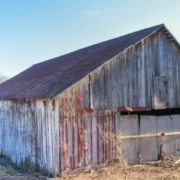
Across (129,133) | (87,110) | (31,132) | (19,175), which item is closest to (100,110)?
(87,110)

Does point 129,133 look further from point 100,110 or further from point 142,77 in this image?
point 142,77

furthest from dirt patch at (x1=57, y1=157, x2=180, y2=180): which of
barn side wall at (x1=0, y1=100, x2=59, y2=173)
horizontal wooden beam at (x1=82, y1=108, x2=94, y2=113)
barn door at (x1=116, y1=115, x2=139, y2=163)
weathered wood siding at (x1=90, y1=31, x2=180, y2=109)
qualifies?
→ weathered wood siding at (x1=90, y1=31, x2=180, y2=109)

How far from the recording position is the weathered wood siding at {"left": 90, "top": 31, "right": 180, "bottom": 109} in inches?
408

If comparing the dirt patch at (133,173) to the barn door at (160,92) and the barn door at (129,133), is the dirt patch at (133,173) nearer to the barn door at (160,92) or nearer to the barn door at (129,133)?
the barn door at (129,133)

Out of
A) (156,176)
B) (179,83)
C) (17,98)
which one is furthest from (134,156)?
(17,98)

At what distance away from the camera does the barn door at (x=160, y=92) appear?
1202cm

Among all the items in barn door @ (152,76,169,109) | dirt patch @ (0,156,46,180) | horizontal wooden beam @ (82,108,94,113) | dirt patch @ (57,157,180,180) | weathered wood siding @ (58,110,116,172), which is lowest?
dirt patch @ (57,157,180,180)

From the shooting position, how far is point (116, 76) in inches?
424

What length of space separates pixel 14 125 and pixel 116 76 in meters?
5.81

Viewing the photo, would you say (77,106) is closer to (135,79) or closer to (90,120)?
(90,120)

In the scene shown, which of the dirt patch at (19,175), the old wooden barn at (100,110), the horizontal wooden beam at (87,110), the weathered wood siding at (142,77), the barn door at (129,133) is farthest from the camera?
the barn door at (129,133)

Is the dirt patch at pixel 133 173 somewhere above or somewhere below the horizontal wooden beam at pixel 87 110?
below

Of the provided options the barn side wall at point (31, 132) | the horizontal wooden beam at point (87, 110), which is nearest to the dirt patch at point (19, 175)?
the barn side wall at point (31, 132)

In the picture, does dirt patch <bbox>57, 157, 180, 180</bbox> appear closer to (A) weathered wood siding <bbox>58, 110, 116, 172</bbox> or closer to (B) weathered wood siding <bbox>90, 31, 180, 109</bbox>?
(A) weathered wood siding <bbox>58, 110, 116, 172</bbox>
